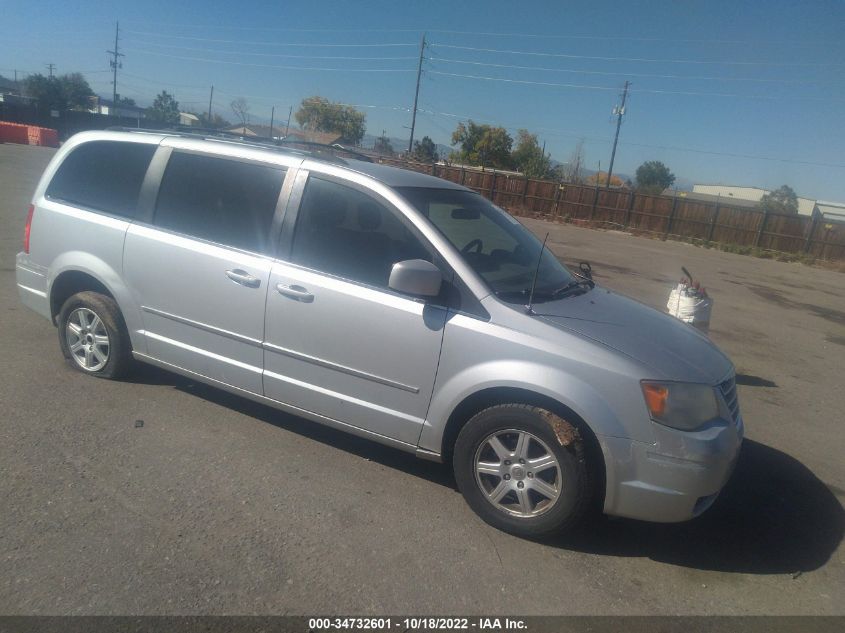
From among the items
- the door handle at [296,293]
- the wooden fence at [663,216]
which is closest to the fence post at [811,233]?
the wooden fence at [663,216]

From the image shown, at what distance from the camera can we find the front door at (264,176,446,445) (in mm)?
3814

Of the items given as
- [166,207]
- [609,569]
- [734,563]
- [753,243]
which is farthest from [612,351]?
[753,243]

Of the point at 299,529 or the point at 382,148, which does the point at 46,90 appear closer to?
the point at 382,148

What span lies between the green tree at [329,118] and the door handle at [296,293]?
62628 mm

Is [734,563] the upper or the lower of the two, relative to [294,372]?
lower

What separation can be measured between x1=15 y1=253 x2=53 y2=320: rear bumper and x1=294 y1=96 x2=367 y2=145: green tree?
200 feet

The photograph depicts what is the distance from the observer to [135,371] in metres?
5.31

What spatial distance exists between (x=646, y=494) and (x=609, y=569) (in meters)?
0.46

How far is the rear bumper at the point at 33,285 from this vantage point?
5223mm

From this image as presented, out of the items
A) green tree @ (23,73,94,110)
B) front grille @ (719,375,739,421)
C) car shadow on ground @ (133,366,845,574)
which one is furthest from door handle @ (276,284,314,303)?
green tree @ (23,73,94,110)

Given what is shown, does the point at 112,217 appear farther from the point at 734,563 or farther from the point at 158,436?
the point at 734,563

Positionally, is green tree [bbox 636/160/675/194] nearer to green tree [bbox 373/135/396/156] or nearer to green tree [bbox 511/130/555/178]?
green tree [bbox 511/130/555/178]
